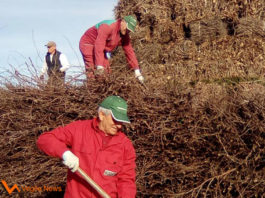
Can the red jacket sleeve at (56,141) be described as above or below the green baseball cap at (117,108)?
below

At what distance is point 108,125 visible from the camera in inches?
137

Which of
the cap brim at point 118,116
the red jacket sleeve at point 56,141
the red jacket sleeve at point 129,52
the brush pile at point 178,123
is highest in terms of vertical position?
the cap brim at point 118,116

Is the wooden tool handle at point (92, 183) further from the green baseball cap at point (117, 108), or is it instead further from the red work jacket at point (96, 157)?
the green baseball cap at point (117, 108)

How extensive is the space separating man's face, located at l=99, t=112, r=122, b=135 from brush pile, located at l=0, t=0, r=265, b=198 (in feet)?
4.47

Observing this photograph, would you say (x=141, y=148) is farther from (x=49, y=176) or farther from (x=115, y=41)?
(x=115, y=41)

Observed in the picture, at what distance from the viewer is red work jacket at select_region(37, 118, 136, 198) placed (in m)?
3.44

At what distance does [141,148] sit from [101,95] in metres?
0.78

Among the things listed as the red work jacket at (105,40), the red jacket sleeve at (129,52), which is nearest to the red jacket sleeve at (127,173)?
the red work jacket at (105,40)

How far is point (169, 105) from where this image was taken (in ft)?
16.1

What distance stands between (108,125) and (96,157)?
254 millimetres

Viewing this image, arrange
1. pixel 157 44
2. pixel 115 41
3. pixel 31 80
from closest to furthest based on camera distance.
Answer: pixel 31 80
pixel 115 41
pixel 157 44

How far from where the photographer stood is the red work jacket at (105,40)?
20.3 ft

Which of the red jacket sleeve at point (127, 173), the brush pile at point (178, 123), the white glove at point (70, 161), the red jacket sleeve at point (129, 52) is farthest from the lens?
the red jacket sleeve at point (129, 52)

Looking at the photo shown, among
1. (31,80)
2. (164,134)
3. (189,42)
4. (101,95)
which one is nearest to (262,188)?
(164,134)
